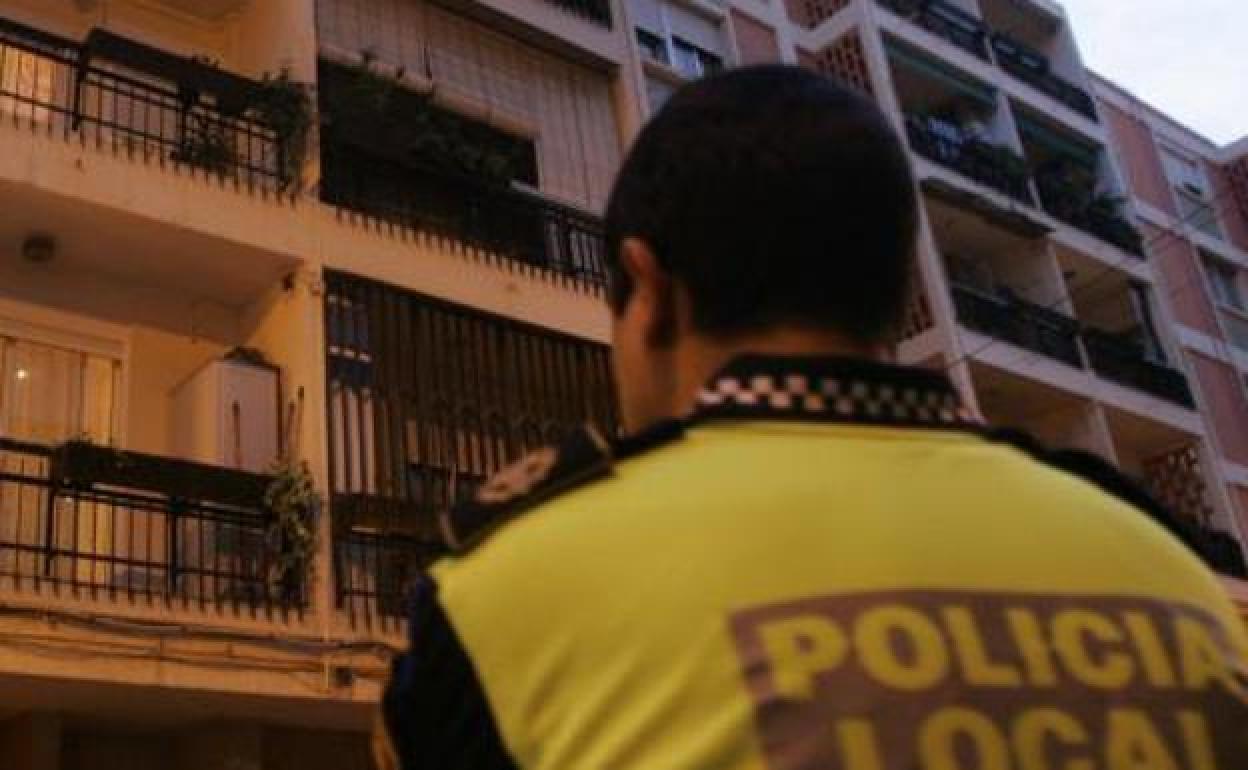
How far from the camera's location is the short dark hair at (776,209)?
1.34m

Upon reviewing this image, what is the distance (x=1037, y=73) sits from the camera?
23922 mm

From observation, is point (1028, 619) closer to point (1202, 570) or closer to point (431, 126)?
point (1202, 570)

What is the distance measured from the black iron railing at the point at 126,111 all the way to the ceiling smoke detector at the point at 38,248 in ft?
2.64

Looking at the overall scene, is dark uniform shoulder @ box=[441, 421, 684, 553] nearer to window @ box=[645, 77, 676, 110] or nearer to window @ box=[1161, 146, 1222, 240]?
window @ box=[645, 77, 676, 110]

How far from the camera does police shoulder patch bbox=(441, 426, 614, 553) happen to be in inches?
47.7

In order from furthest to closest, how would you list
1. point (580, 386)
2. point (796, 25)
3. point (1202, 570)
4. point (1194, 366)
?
1. point (1194, 366)
2. point (796, 25)
3. point (580, 386)
4. point (1202, 570)

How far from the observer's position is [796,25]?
814 inches

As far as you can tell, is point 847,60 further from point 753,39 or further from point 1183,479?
point 1183,479

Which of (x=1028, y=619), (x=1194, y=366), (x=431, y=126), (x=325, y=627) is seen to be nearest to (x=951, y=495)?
(x=1028, y=619)

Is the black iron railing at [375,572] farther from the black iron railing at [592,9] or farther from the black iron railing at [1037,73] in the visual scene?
the black iron railing at [1037,73]

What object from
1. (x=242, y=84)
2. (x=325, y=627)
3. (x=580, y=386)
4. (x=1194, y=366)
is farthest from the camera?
(x=1194, y=366)

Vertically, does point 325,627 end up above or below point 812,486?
above

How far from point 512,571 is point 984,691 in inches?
14.7

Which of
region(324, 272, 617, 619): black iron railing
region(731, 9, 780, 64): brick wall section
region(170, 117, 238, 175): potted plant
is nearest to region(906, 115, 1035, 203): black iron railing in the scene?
region(731, 9, 780, 64): brick wall section
